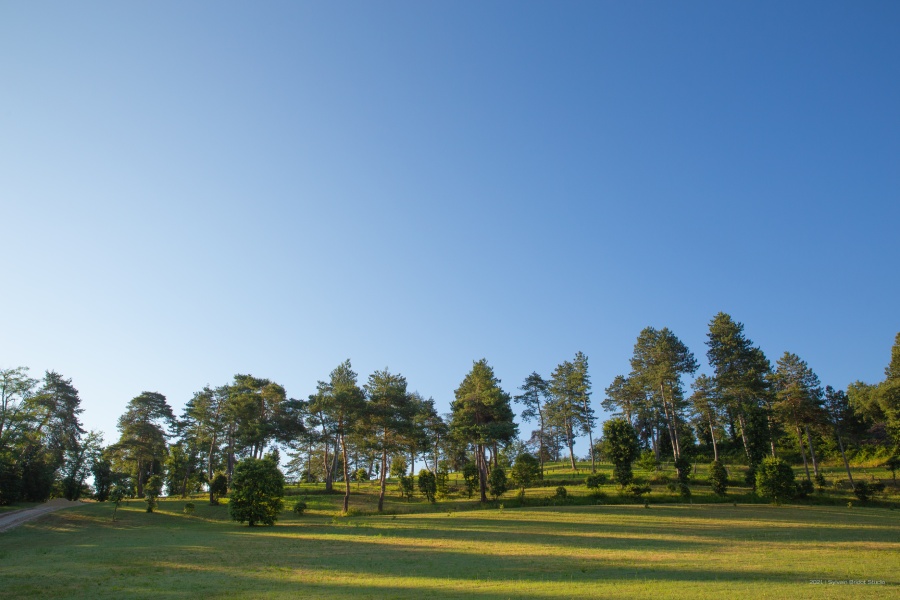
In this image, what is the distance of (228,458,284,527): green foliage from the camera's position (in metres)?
44.0

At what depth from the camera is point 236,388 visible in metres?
68.3

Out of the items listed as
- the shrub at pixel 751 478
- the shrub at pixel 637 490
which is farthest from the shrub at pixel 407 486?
the shrub at pixel 751 478

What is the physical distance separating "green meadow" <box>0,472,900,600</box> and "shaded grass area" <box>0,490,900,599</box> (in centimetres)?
11

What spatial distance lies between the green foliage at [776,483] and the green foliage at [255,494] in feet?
154

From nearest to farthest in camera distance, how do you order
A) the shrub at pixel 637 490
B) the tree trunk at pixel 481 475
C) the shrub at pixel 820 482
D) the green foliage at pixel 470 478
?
the shrub at pixel 637 490 < the shrub at pixel 820 482 < the tree trunk at pixel 481 475 < the green foliage at pixel 470 478

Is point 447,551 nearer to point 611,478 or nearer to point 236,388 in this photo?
point 611,478

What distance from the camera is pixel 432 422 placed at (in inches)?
2694

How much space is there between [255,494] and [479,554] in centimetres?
2545

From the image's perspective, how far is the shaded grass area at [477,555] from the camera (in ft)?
59.0

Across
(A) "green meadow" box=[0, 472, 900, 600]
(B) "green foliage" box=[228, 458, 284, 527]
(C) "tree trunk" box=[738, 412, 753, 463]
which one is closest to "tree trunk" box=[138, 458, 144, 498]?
(A) "green meadow" box=[0, 472, 900, 600]

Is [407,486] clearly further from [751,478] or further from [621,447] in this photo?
[751,478]

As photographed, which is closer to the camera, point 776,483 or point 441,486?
point 776,483

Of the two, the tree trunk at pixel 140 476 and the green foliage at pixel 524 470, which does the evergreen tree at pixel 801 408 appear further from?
the tree trunk at pixel 140 476

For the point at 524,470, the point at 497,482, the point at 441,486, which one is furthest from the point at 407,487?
the point at 524,470
